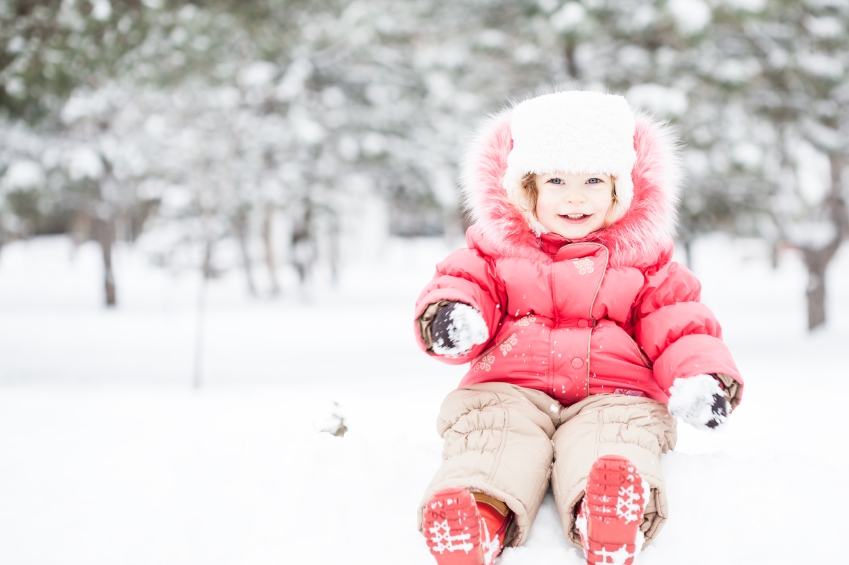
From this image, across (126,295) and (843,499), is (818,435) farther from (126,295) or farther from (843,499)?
(126,295)

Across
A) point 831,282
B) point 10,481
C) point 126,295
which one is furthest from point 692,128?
point 126,295

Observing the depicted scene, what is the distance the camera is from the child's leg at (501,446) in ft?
5.87

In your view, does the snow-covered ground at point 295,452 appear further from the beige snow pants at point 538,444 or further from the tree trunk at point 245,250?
the tree trunk at point 245,250

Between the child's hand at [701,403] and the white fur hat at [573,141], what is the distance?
693 millimetres

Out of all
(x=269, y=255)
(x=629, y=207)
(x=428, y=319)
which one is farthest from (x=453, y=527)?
(x=269, y=255)

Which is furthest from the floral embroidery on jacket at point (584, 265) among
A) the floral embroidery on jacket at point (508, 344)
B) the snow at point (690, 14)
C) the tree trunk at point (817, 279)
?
the tree trunk at point (817, 279)

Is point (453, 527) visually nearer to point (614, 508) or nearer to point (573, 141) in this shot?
point (614, 508)

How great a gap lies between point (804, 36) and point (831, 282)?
451 inches

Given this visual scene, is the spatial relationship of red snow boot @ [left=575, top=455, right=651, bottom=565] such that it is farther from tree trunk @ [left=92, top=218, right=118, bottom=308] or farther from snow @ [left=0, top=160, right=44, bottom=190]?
tree trunk @ [left=92, top=218, right=118, bottom=308]

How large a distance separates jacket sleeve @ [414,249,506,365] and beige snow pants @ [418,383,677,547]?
22 cm

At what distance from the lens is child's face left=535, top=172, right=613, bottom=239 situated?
2.26m

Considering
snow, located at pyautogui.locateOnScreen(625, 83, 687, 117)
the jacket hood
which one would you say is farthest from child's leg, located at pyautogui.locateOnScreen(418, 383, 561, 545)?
snow, located at pyautogui.locateOnScreen(625, 83, 687, 117)

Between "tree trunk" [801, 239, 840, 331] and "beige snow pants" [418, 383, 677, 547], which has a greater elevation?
"tree trunk" [801, 239, 840, 331]

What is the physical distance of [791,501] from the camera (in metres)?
2.02
